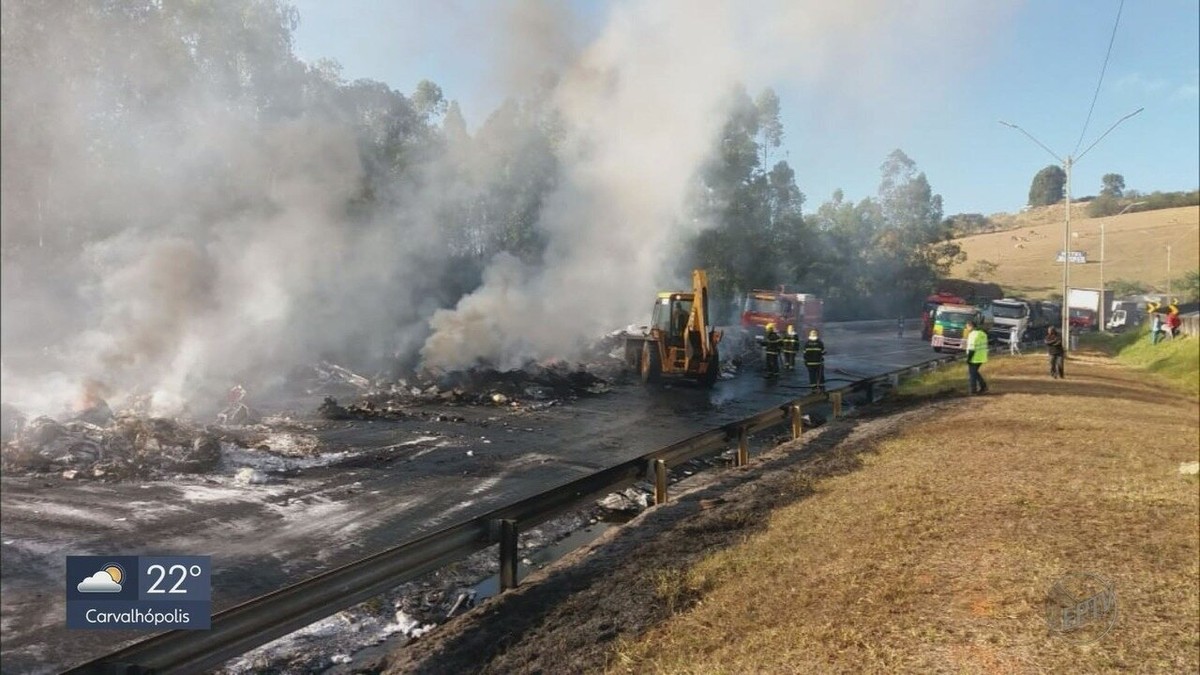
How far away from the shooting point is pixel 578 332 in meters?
21.8

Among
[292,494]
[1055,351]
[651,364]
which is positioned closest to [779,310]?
[651,364]

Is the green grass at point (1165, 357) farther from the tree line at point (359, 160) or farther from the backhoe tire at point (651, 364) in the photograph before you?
the backhoe tire at point (651, 364)

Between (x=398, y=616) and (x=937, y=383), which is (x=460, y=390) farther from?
(x=937, y=383)

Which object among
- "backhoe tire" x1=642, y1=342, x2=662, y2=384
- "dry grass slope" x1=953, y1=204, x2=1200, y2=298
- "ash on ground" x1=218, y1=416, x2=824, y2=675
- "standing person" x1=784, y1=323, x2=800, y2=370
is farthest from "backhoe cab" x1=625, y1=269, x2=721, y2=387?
"ash on ground" x1=218, y1=416, x2=824, y2=675

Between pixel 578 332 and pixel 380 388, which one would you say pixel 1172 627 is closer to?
pixel 380 388

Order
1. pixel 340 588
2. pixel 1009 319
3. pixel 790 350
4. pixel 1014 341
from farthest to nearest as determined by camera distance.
Answer: 1. pixel 1009 319
2. pixel 1014 341
3. pixel 790 350
4. pixel 340 588

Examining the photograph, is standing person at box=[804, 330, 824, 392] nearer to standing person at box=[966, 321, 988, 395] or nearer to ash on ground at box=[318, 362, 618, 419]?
standing person at box=[966, 321, 988, 395]

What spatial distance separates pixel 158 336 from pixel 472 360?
10.7 m

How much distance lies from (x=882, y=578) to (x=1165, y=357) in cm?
2447

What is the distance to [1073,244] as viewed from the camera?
16.8 m

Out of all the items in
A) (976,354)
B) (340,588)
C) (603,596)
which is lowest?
(603,596)

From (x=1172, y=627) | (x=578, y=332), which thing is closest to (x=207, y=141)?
(x=1172, y=627)

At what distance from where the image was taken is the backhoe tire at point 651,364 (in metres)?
18.2
